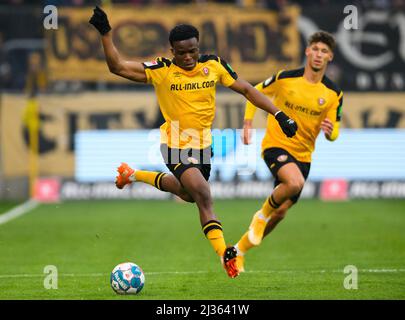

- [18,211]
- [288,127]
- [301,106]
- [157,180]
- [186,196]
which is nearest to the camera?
[288,127]

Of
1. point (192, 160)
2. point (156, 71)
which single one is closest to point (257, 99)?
point (192, 160)

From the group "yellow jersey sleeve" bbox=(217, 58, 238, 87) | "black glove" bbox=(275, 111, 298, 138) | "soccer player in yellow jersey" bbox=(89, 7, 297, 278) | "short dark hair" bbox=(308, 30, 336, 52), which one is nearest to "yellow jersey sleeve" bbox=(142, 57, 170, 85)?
"soccer player in yellow jersey" bbox=(89, 7, 297, 278)

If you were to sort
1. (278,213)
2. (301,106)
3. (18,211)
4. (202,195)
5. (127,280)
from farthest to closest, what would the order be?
(18,211), (301,106), (278,213), (202,195), (127,280)

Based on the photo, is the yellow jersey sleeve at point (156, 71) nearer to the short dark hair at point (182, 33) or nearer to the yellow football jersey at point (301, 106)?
the short dark hair at point (182, 33)

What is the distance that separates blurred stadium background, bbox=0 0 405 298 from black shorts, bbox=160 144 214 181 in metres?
12.1

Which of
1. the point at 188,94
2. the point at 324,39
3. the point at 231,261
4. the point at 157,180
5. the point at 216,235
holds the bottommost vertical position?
the point at 231,261

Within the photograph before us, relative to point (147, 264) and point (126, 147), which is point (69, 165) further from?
point (147, 264)

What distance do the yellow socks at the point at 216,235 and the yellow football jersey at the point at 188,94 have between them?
957mm

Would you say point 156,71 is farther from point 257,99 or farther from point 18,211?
point 18,211

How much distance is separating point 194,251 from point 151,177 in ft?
8.98

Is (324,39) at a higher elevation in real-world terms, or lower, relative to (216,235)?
higher

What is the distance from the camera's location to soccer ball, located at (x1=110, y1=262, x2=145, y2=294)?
A: 406 inches

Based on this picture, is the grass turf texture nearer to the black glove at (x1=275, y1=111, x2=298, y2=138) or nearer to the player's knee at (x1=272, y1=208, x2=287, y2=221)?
the player's knee at (x1=272, y1=208, x2=287, y2=221)

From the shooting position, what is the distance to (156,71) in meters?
A: 11.2
